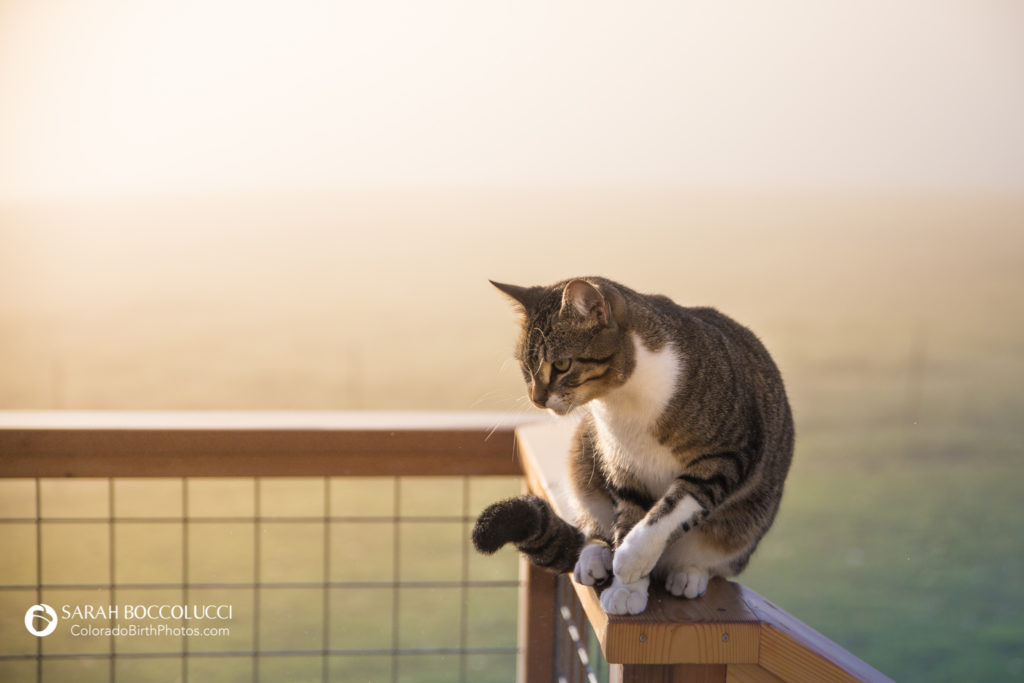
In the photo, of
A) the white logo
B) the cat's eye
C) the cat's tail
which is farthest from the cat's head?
the white logo

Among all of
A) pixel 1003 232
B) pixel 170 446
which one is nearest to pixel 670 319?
pixel 170 446

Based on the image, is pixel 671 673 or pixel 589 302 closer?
pixel 671 673

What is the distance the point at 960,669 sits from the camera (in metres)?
6.62

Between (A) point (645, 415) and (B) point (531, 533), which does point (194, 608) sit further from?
(A) point (645, 415)

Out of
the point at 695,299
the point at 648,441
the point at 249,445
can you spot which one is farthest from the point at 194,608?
the point at 695,299

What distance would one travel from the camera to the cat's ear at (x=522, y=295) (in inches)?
44.9

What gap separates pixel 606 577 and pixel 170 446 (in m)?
0.78

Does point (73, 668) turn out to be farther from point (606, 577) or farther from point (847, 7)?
point (847, 7)

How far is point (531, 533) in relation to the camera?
1014 millimetres

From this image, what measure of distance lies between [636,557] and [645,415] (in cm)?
18

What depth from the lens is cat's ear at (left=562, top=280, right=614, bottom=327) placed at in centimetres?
103

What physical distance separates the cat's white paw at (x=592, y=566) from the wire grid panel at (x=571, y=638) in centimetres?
19

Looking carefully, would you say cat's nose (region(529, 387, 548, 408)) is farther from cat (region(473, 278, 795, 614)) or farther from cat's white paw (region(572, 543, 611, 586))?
cat's white paw (region(572, 543, 611, 586))

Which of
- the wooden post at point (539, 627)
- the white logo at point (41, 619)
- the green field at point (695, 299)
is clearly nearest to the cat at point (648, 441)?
the wooden post at point (539, 627)
